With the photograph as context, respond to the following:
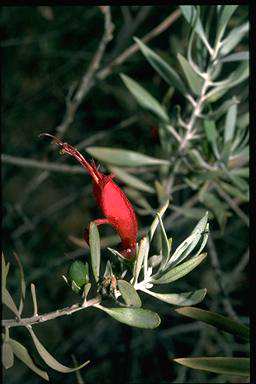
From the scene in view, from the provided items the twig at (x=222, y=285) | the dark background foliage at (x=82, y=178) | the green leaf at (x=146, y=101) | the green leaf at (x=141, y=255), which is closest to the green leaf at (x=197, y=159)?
the green leaf at (x=146, y=101)

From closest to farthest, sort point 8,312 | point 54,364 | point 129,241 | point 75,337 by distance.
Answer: point 54,364, point 129,241, point 75,337, point 8,312

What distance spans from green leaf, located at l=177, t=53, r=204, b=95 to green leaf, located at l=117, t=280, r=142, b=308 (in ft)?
2.08

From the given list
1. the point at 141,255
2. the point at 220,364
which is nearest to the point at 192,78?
the point at 141,255

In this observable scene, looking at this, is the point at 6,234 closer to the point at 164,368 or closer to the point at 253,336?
the point at 164,368

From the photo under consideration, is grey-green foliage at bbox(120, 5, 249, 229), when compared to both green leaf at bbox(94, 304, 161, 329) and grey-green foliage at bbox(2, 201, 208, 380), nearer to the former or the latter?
grey-green foliage at bbox(2, 201, 208, 380)

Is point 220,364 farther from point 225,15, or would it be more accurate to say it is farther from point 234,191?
point 225,15

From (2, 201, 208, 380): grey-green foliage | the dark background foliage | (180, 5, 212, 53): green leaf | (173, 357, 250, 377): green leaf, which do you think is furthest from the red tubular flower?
the dark background foliage

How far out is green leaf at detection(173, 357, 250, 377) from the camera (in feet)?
3.00

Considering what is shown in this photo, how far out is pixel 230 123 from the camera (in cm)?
143

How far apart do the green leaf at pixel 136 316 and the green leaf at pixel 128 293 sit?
0.05ft

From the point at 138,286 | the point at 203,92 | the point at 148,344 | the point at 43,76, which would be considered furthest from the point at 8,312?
the point at 138,286

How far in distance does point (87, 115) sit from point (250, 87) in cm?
108

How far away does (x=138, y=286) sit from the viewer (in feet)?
3.10

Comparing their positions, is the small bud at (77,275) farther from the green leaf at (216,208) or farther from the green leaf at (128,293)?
the green leaf at (216,208)
